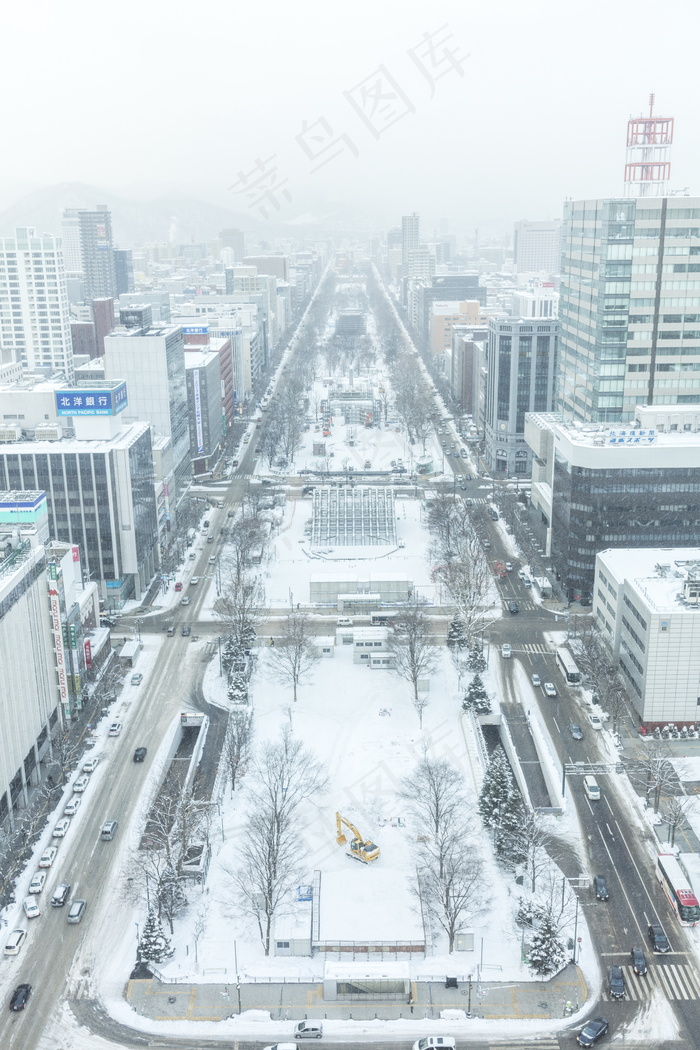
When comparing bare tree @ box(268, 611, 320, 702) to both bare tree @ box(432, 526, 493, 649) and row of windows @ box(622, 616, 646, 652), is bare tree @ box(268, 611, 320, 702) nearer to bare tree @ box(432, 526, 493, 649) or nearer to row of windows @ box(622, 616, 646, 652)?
bare tree @ box(432, 526, 493, 649)

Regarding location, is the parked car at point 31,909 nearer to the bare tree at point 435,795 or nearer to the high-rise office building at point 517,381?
the bare tree at point 435,795

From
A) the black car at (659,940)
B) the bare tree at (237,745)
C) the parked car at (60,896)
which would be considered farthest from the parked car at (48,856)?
the black car at (659,940)

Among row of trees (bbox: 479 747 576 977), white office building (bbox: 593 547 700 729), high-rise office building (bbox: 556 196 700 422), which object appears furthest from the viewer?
high-rise office building (bbox: 556 196 700 422)

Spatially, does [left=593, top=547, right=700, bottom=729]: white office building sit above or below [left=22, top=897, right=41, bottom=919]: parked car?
above

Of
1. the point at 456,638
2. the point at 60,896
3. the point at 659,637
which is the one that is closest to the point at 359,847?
the point at 60,896

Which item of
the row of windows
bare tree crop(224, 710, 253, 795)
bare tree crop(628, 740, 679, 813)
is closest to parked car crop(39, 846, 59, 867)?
bare tree crop(224, 710, 253, 795)

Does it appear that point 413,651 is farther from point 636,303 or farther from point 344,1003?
point 636,303

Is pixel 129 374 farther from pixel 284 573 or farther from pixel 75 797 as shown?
pixel 75 797
